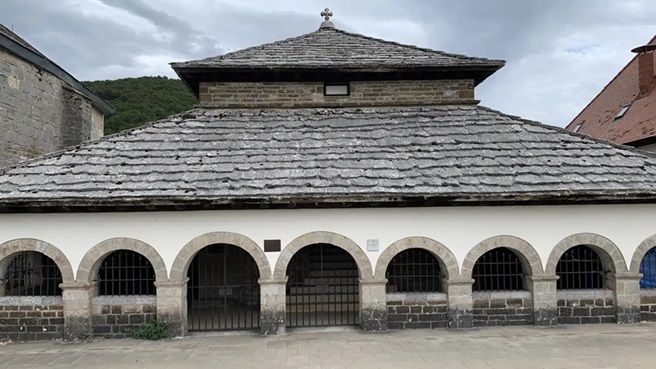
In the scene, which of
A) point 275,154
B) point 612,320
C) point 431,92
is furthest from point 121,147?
point 612,320

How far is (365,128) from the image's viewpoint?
32.6ft

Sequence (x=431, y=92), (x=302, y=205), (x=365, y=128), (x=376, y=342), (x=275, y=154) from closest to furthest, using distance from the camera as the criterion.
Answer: (x=376, y=342)
(x=302, y=205)
(x=275, y=154)
(x=365, y=128)
(x=431, y=92)

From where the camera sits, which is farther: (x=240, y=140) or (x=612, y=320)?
(x=240, y=140)

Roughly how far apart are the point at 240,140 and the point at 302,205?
226 centimetres

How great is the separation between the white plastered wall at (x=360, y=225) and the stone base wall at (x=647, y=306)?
86cm

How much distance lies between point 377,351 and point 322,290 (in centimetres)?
349

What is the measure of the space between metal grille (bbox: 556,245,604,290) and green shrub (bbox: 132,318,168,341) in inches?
299

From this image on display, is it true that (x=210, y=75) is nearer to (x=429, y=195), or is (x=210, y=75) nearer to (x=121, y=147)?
(x=121, y=147)

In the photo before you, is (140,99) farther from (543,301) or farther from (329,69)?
(543,301)

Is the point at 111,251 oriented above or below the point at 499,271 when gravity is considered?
above

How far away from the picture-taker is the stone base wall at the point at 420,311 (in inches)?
333

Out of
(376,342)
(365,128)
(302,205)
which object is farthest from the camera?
(365,128)

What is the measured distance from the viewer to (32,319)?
8.09 meters

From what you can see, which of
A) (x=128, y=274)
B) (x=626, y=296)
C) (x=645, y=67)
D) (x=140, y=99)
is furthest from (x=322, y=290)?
(x=140, y=99)
